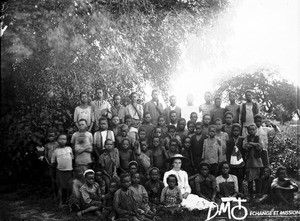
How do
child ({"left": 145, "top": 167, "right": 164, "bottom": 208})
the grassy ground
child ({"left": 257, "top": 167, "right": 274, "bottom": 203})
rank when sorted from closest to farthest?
1. the grassy ground
2. child ({"left": 145, "top": 167, "right": 164, "bottom": 208})
3. child ({"left": 257, "top": 167, "right": 274, "bottom": 203})

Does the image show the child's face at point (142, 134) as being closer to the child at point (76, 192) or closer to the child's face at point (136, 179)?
the child's face at point (136, 179)

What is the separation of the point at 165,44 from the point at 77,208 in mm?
3943

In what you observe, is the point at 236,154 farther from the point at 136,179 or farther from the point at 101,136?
the point at 101,136

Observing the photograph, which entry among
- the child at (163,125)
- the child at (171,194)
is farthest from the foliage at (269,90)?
the child at (171,194)

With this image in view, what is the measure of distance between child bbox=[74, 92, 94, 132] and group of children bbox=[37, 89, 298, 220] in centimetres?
2

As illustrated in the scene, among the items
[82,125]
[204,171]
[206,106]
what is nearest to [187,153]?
[204,171]

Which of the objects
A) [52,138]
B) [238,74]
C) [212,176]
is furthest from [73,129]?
[238,74]

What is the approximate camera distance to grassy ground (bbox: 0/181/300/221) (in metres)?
4.71

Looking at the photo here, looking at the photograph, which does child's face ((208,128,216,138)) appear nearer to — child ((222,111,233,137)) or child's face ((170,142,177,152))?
child ((222,111,233,137))

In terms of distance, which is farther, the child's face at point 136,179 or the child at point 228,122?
the child at point 228,122

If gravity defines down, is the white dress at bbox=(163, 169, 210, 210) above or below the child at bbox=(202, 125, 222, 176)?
below

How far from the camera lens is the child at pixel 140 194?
4.77m

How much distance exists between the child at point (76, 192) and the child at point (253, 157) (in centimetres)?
278

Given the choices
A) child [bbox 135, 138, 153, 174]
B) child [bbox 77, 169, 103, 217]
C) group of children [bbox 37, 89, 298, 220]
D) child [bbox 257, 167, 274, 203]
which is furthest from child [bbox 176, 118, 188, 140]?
child [bbox 77, 169, 103, 217]
